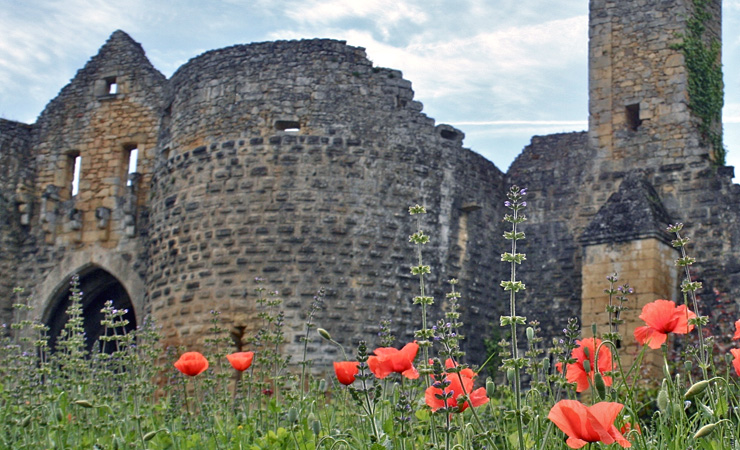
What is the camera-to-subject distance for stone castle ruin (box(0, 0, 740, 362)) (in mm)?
11266

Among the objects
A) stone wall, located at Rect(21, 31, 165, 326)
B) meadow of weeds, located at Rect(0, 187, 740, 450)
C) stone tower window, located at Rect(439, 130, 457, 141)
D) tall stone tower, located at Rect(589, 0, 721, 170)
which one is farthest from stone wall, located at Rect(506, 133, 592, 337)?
meadow of weeds, located at Rect(0, 187, 740, 450)

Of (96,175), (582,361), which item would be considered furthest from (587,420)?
(96,175)

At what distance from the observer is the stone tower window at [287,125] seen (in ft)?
38.9

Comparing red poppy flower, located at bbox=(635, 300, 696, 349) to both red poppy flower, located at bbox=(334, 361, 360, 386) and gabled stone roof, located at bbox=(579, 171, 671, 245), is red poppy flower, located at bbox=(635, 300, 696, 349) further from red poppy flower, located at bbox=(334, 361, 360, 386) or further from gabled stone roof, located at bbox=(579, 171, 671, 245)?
gabled stone roof, located at bbox=(579, 171, 671, 245)

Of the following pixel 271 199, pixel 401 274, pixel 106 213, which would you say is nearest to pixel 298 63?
pixel 271 199

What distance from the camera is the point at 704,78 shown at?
1220cm

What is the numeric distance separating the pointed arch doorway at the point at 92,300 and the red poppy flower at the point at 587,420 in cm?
1226

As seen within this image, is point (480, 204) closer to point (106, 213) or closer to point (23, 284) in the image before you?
point (106, 213)

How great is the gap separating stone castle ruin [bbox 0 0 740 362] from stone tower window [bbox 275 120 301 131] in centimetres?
2

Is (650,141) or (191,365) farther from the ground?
(650,141)

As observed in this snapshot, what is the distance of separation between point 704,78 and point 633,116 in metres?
0.97

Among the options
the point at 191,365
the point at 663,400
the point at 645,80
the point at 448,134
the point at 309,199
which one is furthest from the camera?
the point at 448,134

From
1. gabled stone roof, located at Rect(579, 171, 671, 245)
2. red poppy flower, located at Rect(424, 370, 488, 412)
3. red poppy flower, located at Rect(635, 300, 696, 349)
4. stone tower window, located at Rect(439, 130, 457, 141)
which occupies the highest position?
stone tower window, located at Rect(439, 130, 457, 141)

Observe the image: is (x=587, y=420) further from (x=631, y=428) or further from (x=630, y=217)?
(x=630, y=217)
